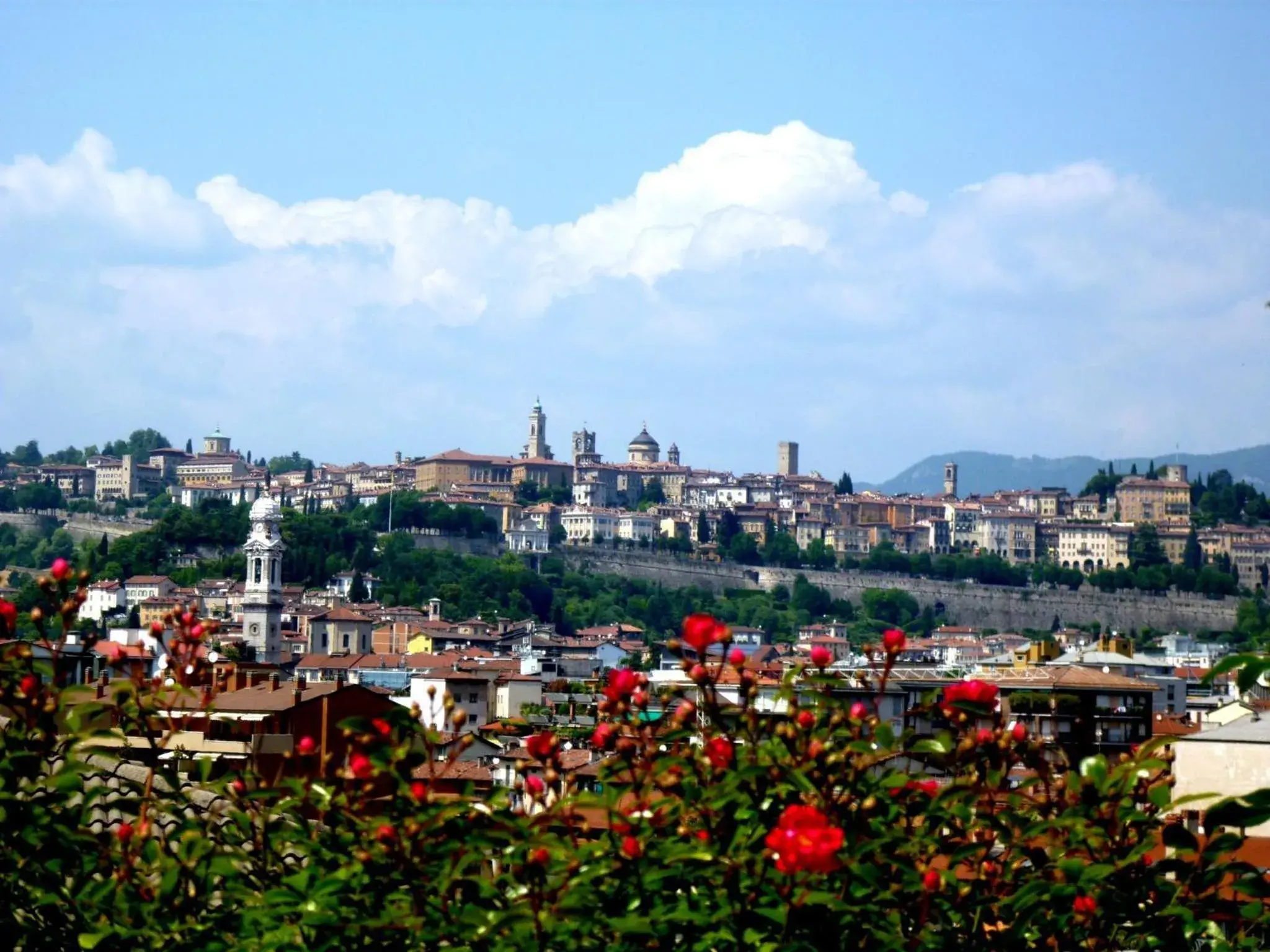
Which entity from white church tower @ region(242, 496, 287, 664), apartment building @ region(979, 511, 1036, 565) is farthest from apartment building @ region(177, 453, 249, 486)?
white church tower @ region(242, 496, 287, 664)

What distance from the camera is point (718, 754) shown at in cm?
341

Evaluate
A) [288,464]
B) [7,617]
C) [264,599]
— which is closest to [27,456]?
[288,464]

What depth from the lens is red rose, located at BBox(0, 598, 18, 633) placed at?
3.49 metres

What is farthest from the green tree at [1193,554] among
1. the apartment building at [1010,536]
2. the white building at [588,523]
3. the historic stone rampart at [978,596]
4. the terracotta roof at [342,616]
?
the terracotta roof at [342,616]

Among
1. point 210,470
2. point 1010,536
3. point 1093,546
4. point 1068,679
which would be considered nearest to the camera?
point 1068,679

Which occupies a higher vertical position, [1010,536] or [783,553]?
[1010,536]

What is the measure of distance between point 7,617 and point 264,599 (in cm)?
4991

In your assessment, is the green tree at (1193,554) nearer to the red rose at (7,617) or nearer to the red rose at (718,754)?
the red rose at (718,754)

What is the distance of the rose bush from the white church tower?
46.8 meters

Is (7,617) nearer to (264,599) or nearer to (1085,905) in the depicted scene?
(1085,905)

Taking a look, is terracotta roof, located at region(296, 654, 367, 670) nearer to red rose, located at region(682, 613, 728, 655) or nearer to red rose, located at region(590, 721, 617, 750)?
red rose, located at region(590, 721, 617, 750)

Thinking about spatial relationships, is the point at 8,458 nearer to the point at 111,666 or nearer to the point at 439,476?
the point at 439,476

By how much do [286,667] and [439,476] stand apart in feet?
187

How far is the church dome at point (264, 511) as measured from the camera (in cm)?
5856
